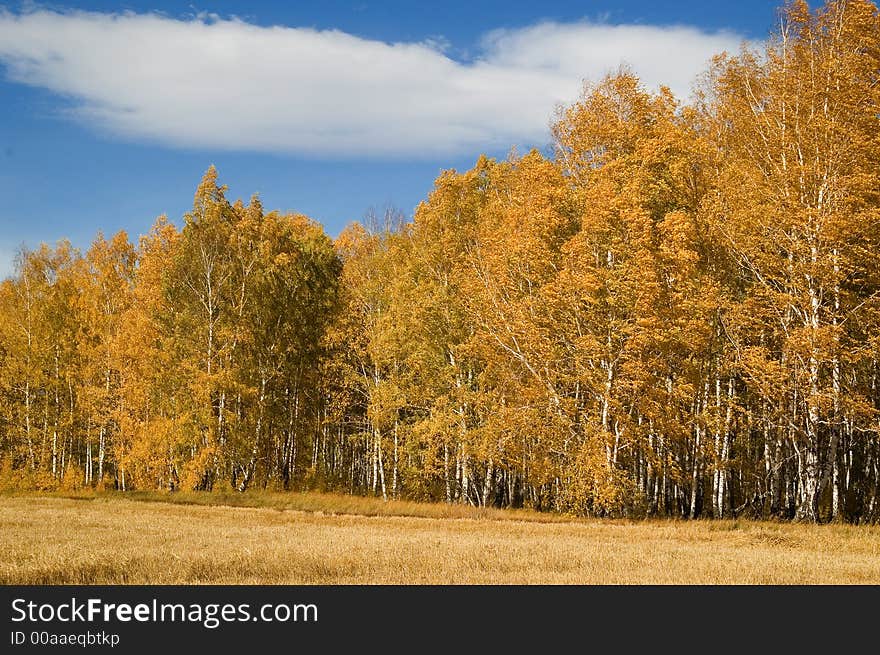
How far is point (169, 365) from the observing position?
35.3 metres

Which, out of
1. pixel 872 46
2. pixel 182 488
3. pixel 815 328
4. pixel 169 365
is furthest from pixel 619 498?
pixel 169 365

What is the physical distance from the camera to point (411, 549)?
15727 millimetres

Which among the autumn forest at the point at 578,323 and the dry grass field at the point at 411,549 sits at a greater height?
the autumn forest at the point at 578,323

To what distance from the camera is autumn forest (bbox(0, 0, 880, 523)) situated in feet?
77.3

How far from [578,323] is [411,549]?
467 inches

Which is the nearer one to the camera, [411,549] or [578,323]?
[411,549]

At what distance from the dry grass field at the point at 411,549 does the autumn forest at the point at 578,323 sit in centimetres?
420

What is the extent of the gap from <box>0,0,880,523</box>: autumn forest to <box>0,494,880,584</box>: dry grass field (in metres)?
4.20

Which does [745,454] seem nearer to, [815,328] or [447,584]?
A: [815,328]

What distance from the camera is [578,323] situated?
25.7 meters

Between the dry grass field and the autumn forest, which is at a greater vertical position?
the autumn forest

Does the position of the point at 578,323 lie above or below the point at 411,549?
above

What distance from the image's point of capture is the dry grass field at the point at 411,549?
12.8 meters

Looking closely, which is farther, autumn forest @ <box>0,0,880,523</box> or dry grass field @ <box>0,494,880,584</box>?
autumn forest @ <box>0,0,880,523</box>
